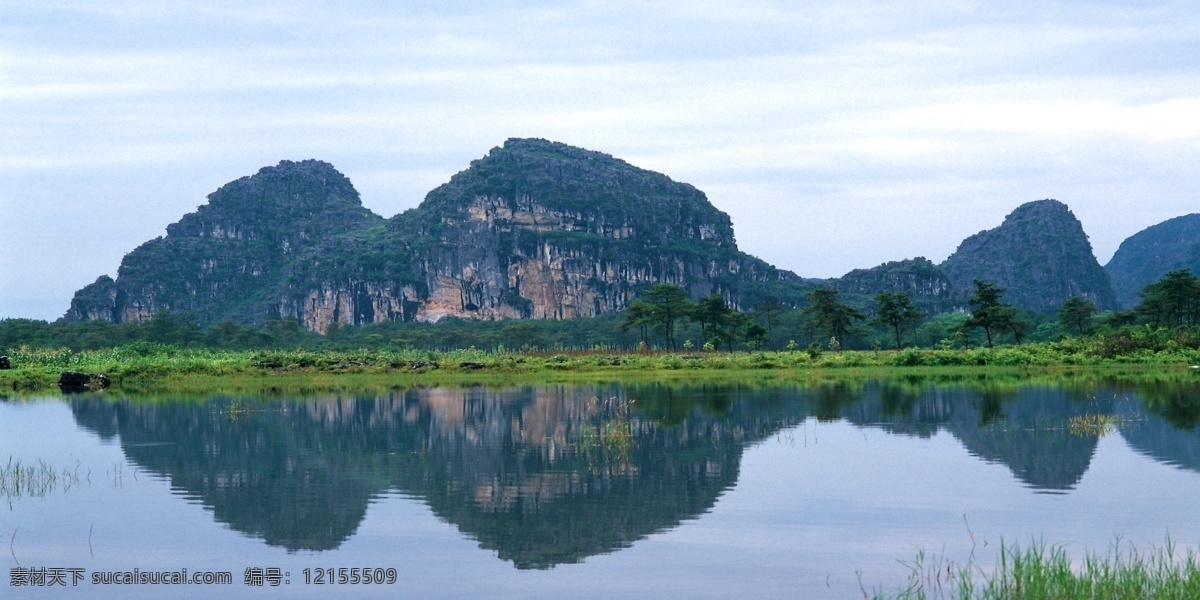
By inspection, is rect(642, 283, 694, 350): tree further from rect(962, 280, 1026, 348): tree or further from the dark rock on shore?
the dark rock on shore

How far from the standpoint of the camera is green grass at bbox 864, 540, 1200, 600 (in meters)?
9.23

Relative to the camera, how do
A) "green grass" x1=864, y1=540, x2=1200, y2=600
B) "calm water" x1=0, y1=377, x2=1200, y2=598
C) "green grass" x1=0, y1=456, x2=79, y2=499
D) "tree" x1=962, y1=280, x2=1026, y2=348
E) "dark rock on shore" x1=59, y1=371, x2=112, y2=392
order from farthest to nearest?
"tree" x1=962, y1=280, x2=1026, y2=348 < "dark rock on shore" x1=59, y1=371, x2=112, y2=392 < "green grass" x1=0, y1=456, x2=79, y2=499 < "calm water" x1=0, y1=377, x2=1200, y2=598 < "green grass" x1=864, y1=540, x2=1200, y2=600

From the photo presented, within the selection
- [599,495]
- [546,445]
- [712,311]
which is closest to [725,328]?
[712,311]

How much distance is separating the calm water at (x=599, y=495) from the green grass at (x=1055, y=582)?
17.4 inches

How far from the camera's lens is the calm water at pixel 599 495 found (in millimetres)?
12258

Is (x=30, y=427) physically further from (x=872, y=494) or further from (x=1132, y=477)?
(x=1132, y=477)

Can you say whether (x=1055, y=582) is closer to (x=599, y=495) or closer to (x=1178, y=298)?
(x=599, y=495)

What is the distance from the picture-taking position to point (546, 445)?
23.6 metres

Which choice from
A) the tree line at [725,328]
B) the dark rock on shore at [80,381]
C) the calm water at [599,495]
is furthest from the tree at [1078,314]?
the dark rock on shore at [80,381]

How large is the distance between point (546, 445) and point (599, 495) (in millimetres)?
6932

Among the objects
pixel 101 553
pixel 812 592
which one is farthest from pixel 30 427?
pixel 812 592

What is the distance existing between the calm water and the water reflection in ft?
0.28

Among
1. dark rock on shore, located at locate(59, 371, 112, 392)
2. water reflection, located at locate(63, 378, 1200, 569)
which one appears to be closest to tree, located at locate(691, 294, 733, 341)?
water reflection, located at locate(63, 378, 1200, 569)

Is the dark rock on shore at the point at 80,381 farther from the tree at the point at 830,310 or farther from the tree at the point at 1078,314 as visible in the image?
the tree at the point at 1078,314
